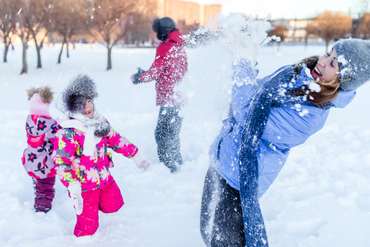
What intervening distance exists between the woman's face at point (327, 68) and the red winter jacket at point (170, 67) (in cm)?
182

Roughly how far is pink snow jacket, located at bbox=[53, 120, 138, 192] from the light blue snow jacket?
99 centimetres

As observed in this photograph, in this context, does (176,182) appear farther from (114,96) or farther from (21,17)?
(21,17)

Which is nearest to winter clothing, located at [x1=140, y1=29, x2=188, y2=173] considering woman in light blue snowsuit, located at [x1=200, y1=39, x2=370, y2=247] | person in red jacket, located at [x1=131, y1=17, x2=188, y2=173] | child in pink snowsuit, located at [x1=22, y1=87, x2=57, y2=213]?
person in red jacket, located at [x1=131, y1=17, x2=188, y2=173]

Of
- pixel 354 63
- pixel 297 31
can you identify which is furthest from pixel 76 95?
pixel 297 31

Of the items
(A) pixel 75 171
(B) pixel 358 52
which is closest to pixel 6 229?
(A) pixel 75 171

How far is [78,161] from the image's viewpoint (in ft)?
6.55

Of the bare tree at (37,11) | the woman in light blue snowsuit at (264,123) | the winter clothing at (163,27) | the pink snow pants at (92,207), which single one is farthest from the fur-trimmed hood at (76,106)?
the bare tree at (37,11)

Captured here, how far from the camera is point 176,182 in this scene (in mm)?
2980

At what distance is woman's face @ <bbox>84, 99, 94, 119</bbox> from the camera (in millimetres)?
2054

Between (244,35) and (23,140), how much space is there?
13.2 feet

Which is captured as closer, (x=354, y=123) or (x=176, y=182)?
(x=176, y=182)

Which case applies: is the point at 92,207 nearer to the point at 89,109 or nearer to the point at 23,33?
the point at 89,109

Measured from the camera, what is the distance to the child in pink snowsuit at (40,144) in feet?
7.54

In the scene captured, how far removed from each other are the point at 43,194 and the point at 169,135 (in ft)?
4.68
